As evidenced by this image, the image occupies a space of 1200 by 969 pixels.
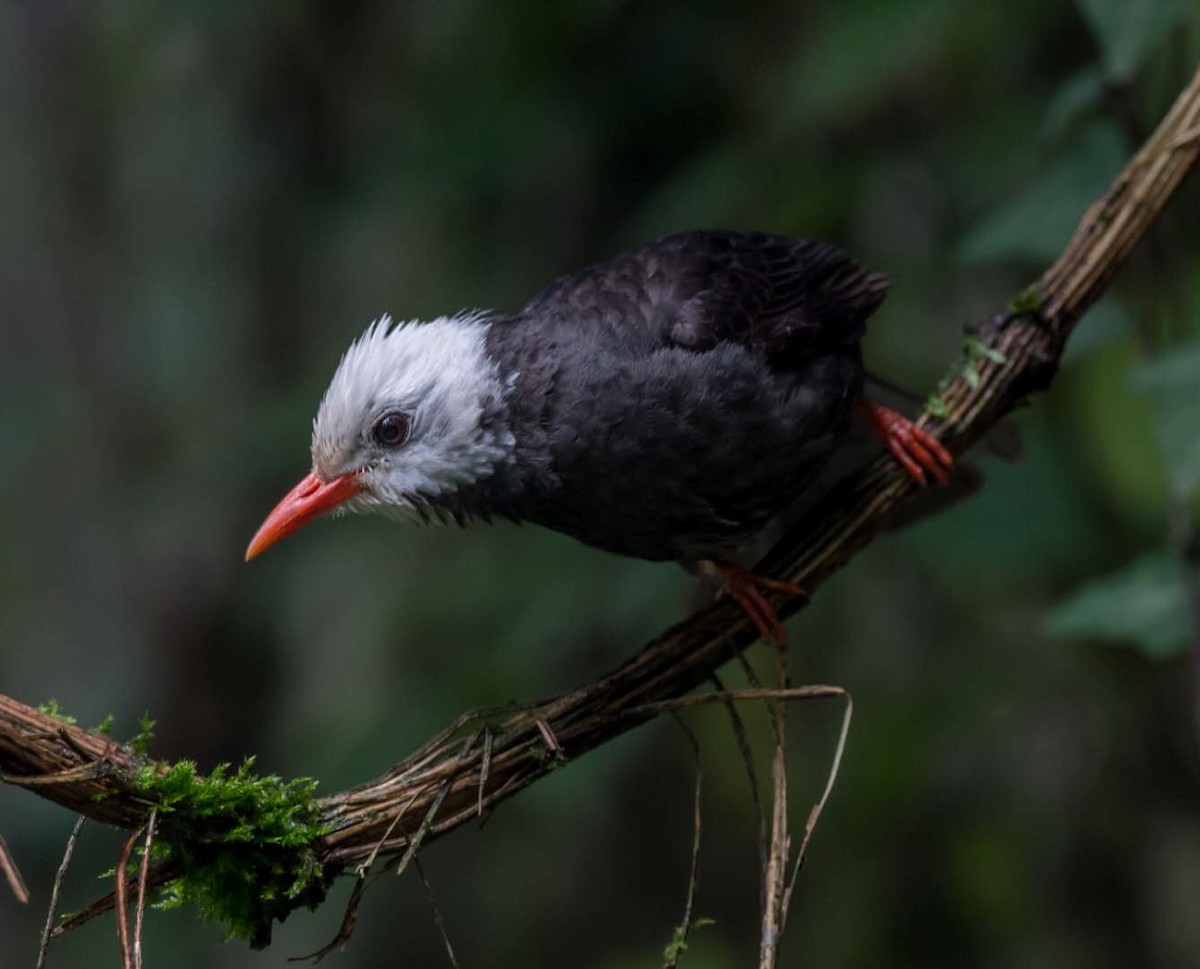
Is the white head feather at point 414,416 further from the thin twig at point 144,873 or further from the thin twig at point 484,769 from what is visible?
the thin twig at point 144,873

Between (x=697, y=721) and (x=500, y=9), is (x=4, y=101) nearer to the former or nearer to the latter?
(x=500, y=9)

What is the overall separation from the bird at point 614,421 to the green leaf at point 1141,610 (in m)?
0.49

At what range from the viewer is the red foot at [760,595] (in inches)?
109

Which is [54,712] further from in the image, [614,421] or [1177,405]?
[1177,405]

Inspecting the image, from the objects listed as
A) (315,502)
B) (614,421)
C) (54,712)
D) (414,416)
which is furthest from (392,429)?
(54,712)

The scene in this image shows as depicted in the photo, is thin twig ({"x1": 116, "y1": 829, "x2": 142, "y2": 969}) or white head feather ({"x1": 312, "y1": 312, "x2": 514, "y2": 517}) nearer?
thin twig ({"x1": 116, "y1": 829, "x2": 142, "y2": 969})

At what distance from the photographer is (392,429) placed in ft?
9.82

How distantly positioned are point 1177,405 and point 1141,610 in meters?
0.58

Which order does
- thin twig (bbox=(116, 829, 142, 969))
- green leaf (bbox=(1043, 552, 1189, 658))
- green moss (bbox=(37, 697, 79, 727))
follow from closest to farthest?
thin twig (bbox=(116, 829, 142, 969)) < green moss (bbox=(37, 697, 79, 727)) < green leaf (bbox=(1043, 552, 1189, 658))

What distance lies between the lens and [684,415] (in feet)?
9.41

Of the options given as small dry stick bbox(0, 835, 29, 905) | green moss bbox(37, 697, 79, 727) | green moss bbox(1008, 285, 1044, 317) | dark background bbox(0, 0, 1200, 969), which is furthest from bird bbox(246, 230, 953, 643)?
small dry stick bbox(0, 835, 29, 905)

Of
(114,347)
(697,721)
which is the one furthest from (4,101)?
(697,721)

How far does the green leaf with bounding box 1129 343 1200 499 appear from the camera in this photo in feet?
8.80

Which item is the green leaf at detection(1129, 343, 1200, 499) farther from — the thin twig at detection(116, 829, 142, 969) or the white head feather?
the thin twig at detection(116, 829, 142, 969)
